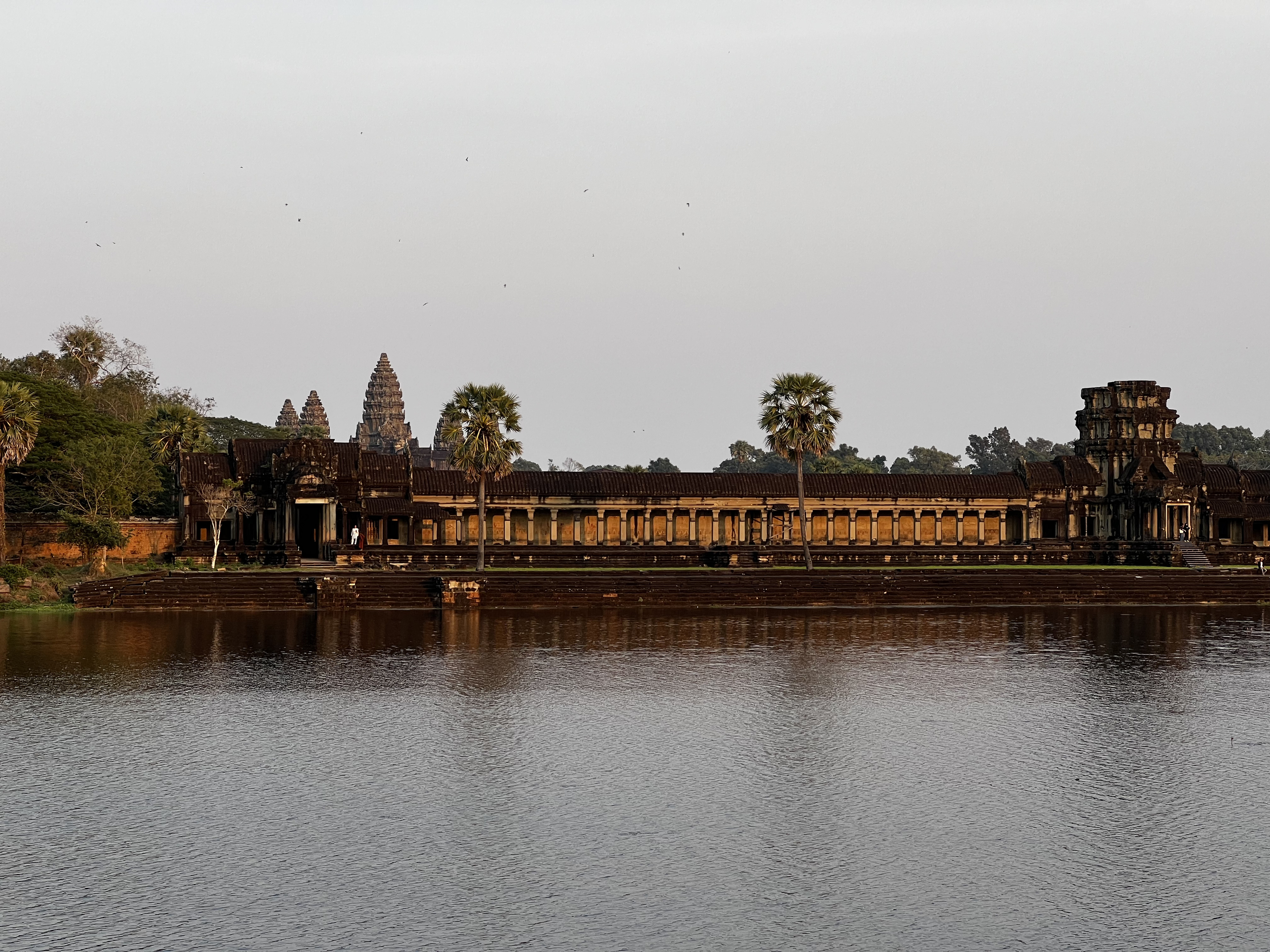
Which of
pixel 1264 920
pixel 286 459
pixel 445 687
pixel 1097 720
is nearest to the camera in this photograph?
pixel 1264 920

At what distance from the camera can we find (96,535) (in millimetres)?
63312

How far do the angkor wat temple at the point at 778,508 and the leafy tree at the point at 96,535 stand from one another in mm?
5885

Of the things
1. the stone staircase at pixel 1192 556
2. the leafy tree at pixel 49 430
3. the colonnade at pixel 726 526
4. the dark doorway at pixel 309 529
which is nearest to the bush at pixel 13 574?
the leafy tree at pixel 49 430

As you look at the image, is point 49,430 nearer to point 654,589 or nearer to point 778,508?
point 654,589

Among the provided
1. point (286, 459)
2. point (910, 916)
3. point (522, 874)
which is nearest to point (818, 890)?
point (910, 916)

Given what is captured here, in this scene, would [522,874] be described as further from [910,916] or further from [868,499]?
[868,499]

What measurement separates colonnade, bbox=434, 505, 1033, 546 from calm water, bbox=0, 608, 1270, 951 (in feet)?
153

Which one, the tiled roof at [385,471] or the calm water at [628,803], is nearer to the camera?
the calm water at [628,803]

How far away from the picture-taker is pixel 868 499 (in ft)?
286

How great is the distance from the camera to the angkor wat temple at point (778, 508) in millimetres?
73625

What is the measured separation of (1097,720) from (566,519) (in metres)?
59.6

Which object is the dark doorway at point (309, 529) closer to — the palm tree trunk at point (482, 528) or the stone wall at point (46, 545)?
the stone wall at point (46, 545)

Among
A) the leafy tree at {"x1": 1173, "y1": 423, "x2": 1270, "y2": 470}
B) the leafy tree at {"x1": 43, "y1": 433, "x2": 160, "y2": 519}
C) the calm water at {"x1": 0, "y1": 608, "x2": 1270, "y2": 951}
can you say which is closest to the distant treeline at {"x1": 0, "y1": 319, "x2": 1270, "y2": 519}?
the leafy tree at {"x1": 43, "y1": 433, "x2": 160, "y2": 519}

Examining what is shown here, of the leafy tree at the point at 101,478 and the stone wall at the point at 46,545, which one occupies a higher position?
the leafy tree at the point at 101,478
